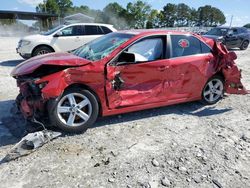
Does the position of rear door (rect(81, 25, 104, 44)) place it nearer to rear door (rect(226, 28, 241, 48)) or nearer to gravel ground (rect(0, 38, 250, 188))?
gravel ground (rect(0, 38, 250, 188))

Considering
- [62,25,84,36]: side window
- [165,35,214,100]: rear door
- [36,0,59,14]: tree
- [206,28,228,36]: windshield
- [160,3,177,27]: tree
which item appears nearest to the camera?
[165,35,214,100]: rear door

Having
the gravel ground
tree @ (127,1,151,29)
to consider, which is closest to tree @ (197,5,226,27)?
tree @ (127,1,151,29)

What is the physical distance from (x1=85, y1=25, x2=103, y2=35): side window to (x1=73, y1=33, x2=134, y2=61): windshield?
21.0ft

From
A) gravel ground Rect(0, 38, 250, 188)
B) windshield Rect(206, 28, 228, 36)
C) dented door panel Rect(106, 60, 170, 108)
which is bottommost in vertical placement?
gravel ground Rect(0, 38, 250, 188)

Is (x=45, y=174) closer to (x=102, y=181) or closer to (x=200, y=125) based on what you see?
(x=102, y=181)

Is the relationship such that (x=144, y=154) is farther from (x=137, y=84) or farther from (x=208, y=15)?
Answer: (x=208, y=15)

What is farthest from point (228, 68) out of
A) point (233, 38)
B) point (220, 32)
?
point (233, 38)

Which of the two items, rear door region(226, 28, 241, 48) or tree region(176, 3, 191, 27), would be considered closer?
rear door region(226, 28, 241, 48)

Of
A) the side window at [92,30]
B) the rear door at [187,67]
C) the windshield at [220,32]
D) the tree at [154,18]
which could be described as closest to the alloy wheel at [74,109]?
the rear door at [187,67]

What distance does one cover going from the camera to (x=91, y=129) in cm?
462

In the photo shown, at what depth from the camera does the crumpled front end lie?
5738 millimetres

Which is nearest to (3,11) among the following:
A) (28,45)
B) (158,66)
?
(28,45)

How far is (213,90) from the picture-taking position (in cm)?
589

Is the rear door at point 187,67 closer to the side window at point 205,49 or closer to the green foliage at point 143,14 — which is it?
the side window at point 205,49
